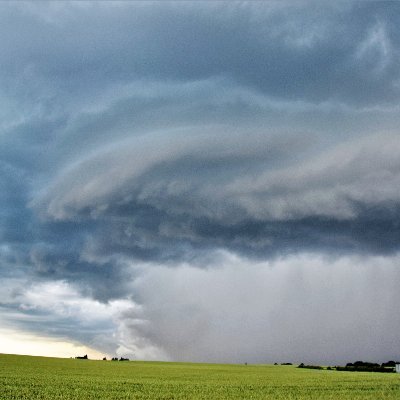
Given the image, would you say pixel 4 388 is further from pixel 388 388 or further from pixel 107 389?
pixel 388 388

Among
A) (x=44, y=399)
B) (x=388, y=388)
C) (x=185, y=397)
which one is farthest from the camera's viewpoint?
(x=388, y=388)

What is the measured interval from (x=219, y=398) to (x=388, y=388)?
73.5 feet

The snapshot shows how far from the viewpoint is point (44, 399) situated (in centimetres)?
3331

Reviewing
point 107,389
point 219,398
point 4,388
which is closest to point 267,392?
point 219,398

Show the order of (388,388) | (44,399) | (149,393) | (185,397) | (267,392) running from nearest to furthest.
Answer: (44,399), (185,397), (149,393), (267,392), (388,388)

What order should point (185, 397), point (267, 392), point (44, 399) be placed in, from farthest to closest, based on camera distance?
point (267, 392) < point (185, 397) < point (44, 399)

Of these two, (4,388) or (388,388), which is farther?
(388,388)

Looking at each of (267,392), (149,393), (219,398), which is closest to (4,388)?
(149,393)

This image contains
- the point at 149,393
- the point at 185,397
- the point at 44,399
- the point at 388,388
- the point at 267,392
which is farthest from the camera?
the point at 388,388

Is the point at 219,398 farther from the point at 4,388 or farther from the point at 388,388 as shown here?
the point at 388,388

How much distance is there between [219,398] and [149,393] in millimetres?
6770

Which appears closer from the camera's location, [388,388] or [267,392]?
[267,392]

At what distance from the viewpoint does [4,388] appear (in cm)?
4094

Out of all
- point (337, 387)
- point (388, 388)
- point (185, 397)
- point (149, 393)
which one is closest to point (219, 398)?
point (185, 397)
